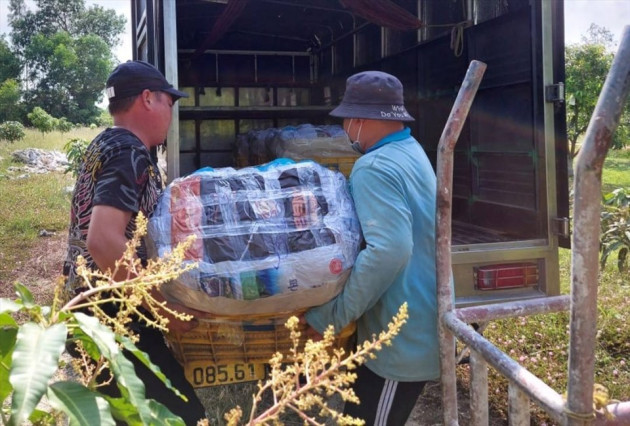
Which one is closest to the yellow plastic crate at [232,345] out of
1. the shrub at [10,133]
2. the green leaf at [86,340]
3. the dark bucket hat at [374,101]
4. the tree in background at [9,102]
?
the dark bucket hat at [374,101]

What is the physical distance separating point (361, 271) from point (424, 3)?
345 cm

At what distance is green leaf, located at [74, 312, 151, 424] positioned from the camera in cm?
83

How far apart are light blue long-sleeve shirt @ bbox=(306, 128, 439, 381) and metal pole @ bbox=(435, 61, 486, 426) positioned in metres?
0.14

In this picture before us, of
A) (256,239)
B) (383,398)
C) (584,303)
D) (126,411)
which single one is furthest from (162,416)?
(383,398)

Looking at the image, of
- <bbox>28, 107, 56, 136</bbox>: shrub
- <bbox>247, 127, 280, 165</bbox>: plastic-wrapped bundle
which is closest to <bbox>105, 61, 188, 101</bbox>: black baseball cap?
<bbox>247, 127, 280, 165</bbox>: plastic-wrapped bundle

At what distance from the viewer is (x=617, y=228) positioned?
4.52 metres

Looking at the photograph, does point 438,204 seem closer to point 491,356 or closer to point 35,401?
point 491,356

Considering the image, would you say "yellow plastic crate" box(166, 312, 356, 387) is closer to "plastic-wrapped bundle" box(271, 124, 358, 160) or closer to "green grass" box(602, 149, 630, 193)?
"plastic-wrapped bundle" box(271, 124, 358, 160)

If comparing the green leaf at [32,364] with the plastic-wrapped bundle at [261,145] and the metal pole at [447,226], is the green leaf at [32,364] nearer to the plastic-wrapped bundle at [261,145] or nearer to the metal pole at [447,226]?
the metal pole at [447,226]

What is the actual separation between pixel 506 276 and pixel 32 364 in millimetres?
2661

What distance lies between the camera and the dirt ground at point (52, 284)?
339 cm

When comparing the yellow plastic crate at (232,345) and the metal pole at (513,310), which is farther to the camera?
the yellow plastic crate at (232,345)

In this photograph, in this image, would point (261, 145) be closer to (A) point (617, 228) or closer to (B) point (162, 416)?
(A) point (617, 228)

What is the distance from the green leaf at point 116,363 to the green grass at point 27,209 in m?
6.39
